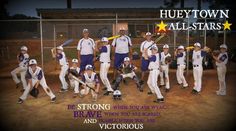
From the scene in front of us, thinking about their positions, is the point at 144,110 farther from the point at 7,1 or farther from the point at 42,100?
the point at 7,1

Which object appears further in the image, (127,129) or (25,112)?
(25,112)

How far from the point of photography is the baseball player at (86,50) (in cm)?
999

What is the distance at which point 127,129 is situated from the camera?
6875 mm

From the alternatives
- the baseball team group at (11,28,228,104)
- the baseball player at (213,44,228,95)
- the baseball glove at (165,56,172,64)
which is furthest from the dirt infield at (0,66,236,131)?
the baseball glove at (165,56,172,64)

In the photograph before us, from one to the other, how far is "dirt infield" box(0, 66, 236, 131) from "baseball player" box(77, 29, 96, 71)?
1.40 meters

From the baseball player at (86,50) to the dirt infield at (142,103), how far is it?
1.40 m

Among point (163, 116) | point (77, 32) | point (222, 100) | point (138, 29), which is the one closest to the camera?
point (163, 116)

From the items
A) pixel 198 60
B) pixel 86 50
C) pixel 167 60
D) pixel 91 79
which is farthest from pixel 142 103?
pixel 86 50

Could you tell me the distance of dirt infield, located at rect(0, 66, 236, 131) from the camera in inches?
266

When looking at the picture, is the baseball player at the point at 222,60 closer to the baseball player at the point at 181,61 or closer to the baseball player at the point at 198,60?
the baseball player at the point at 198,60

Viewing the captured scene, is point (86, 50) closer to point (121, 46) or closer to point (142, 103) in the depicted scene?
point (121, 46)

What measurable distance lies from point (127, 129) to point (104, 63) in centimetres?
338

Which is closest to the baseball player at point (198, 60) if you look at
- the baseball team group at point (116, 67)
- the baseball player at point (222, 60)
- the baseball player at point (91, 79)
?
the baseball team group at point (116, 67)

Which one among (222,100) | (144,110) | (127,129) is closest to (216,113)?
(222,100)
